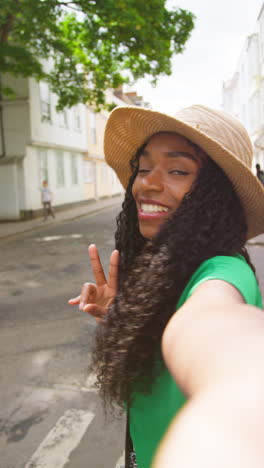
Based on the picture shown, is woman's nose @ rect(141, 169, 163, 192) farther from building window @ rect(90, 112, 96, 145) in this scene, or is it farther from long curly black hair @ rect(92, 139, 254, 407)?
building window @ rect(90, 112, 96, 145)

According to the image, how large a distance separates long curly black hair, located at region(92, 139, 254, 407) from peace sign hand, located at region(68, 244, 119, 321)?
0.69 feet

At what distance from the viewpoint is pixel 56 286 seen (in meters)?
6.16

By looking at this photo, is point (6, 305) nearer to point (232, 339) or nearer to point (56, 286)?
point (56, 286)

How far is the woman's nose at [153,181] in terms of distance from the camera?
133cm

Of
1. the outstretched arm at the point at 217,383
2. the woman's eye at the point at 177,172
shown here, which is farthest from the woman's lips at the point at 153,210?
the outstretched arm at the point at 217,383

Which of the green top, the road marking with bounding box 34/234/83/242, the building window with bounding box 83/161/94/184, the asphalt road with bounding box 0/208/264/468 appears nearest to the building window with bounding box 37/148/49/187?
the building window with bounding box 83/161/94/184

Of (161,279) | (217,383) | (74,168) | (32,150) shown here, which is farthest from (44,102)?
(217,383)

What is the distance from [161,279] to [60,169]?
20353mm

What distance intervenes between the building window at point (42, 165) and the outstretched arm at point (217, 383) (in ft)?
58.7

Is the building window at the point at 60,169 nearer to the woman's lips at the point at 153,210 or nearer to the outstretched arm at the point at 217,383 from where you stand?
the woman's lips at the point at 153,210

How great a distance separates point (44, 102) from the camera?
58.9 feet

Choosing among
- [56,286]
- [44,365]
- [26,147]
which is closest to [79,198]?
[26,147]

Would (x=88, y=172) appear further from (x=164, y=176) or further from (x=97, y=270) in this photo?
(x=164, y=176)

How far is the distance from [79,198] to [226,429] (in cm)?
2308
